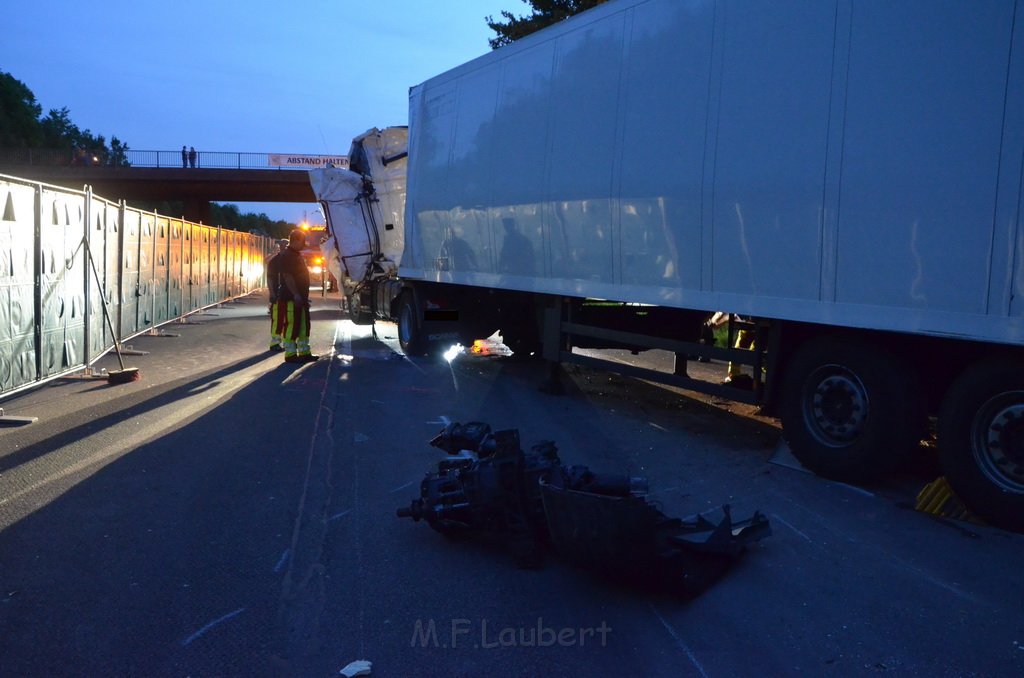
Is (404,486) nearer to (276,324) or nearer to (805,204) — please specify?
(805,204)

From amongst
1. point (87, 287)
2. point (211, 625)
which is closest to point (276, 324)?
point (87, 287)

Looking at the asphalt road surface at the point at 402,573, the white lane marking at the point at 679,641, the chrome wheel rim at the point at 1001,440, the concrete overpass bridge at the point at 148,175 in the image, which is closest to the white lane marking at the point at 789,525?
the asphalt road surface at the point at 402,573

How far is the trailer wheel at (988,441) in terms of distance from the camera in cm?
518

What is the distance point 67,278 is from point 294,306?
3.68 metres

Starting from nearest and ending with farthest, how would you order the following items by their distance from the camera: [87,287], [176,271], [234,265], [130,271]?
[87,287] < [130,271] < [176,271] < [234,265]

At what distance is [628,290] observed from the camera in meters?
8.24

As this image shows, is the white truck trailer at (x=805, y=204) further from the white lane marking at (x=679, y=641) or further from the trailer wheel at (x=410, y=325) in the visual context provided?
the trailer wheel at (x=410, y=325)

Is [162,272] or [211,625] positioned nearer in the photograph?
[211,625]

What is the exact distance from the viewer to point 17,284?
8359 mm

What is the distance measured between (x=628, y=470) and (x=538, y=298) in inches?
166

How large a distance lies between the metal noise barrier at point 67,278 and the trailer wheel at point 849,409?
6981mm

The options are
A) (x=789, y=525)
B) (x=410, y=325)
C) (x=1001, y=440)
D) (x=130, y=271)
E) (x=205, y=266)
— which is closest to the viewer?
(x=1001, y=440)

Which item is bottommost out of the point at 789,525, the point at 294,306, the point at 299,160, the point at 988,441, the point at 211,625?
the point at 211,625

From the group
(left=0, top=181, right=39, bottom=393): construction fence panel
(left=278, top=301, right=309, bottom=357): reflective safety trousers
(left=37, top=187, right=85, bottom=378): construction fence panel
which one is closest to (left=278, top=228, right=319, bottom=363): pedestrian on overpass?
(left=278, top=301, right=309, bottom=357): reflective safety trousers
